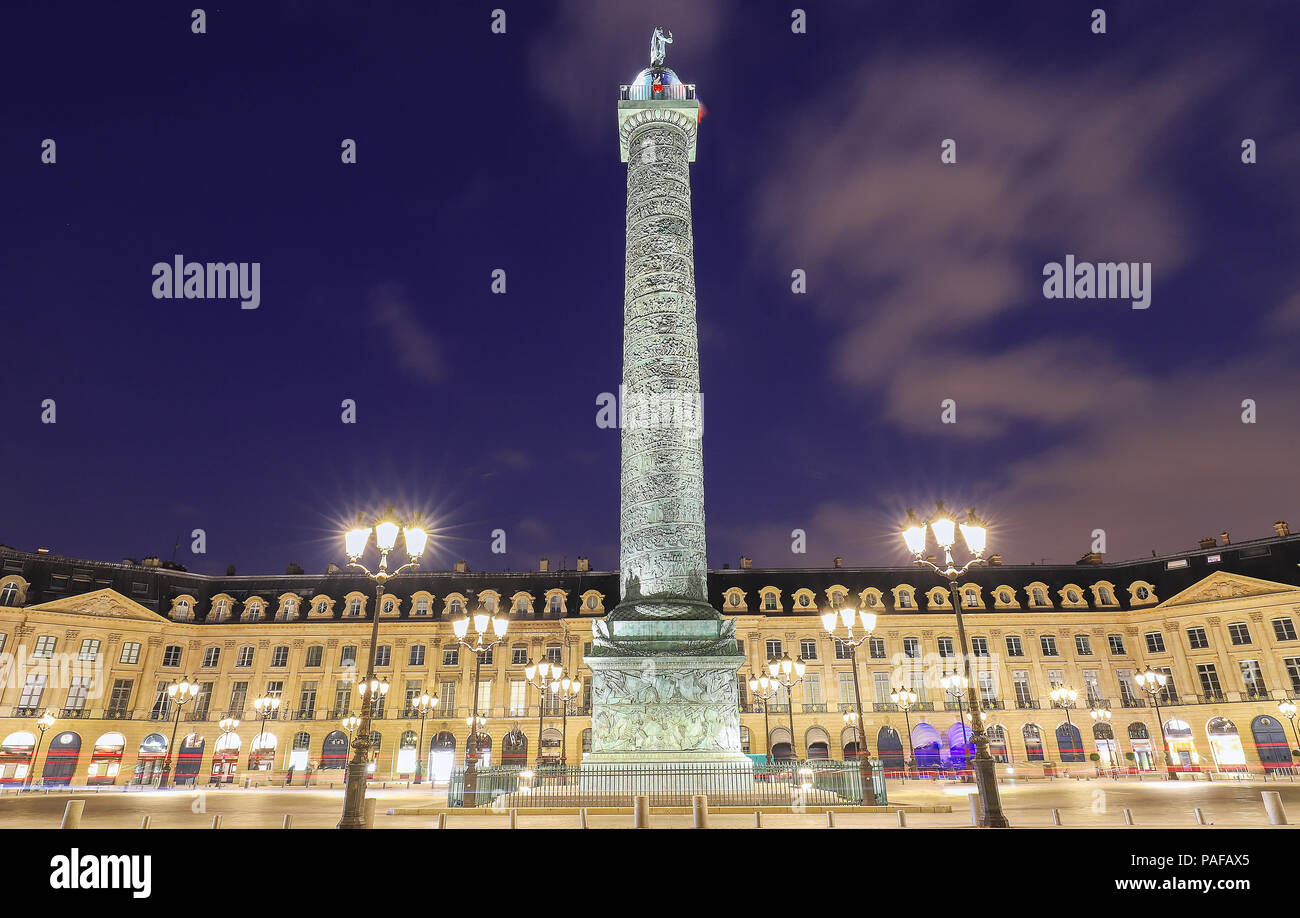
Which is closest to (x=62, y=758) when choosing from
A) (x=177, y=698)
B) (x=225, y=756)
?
(x=225, y=756)

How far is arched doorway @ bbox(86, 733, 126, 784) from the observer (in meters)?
39.0

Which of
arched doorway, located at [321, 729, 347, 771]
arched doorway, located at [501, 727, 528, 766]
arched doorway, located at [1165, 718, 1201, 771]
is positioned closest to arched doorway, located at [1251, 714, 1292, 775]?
arched doorway, located at [1165, 718, 1201, 771]

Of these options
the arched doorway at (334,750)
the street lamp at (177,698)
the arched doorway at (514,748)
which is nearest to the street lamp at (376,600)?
the street lamp at (177,698)

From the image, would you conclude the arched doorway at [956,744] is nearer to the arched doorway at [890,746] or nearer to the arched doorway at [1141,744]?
the arched doorway at [890,746]

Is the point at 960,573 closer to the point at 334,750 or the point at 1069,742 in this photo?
the point at 1069,742

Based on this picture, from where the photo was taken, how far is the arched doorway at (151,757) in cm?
4027

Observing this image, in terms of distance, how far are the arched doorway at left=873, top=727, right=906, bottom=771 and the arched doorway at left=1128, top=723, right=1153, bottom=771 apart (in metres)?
12.8

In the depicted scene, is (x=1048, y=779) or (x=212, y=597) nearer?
(x=1048, y=779)

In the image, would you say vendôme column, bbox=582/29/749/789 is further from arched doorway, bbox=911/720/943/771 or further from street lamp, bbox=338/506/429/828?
arched doorway, bbox=911/720/943/771

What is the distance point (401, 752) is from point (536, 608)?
11091 mm

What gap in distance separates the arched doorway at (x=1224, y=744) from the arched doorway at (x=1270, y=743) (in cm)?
78
